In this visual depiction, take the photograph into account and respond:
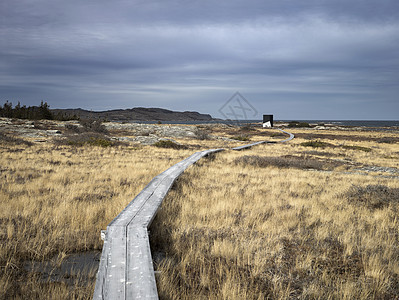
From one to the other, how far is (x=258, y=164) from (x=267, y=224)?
911 cm

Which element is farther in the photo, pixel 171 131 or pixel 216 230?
pixel 171 131

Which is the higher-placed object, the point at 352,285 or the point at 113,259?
the point at 113,259

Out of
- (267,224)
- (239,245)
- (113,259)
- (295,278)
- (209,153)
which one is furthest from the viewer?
(209,153)

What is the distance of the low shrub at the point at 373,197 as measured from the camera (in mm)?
6902

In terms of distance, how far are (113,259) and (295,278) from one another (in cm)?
243

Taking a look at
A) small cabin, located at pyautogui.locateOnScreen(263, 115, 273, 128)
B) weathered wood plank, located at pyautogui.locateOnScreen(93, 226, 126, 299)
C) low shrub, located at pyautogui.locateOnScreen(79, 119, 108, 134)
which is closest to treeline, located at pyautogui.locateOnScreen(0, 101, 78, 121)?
low shrub, located at pyautogui.locateOnScreen(79, 119, 108, 134)

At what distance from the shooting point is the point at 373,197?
7121 mm

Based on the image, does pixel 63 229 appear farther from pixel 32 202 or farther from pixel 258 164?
pixel 258 164

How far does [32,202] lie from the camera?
5820 mm

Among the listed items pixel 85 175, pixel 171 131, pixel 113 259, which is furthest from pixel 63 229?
pixel 171 131

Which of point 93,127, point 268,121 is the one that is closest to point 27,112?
point 93,127

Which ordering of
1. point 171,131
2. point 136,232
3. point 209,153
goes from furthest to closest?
point 171,131 → point 209,153 → point 136,232

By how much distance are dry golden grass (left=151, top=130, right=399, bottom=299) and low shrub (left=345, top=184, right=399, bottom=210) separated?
0.02m

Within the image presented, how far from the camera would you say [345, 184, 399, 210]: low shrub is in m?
6.90
